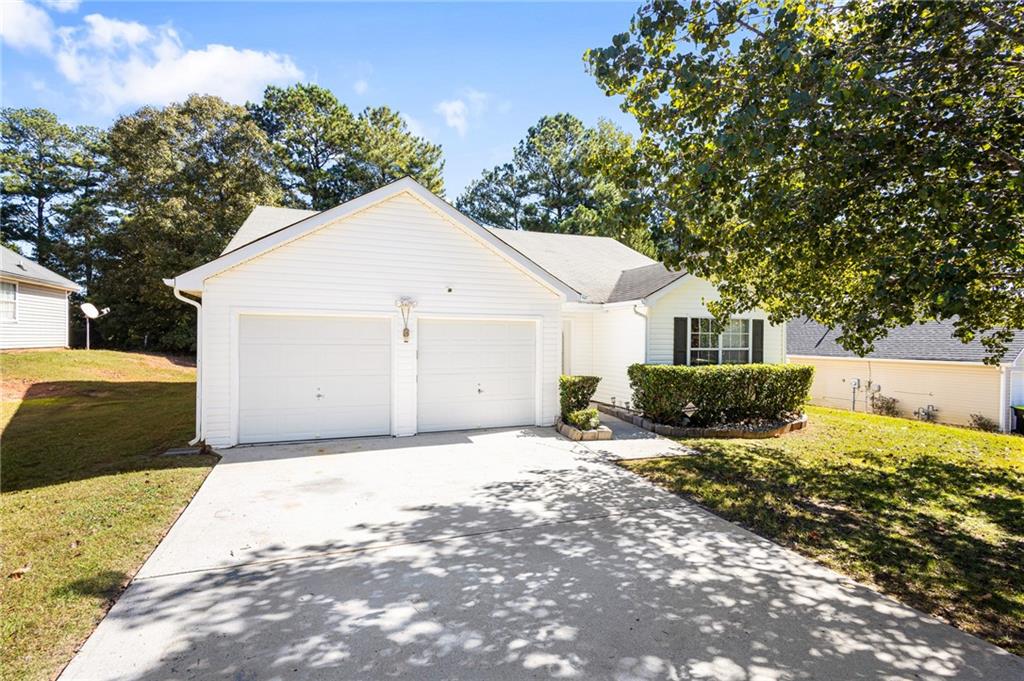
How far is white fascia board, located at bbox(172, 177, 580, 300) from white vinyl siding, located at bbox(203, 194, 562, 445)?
132mm

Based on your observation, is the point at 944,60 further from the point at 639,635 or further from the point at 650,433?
the point at 650,433

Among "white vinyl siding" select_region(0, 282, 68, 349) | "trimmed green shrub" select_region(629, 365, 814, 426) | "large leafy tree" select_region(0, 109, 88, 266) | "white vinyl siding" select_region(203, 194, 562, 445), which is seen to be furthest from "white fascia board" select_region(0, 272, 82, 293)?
"trimmed green shrub" select_region(629, 365, 814, 426)

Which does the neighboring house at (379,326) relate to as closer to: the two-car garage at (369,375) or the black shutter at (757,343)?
the two-car garage at (369,375)

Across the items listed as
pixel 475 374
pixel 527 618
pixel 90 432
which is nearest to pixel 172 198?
pixel 90 432

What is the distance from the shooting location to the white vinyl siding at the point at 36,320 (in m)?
18.5

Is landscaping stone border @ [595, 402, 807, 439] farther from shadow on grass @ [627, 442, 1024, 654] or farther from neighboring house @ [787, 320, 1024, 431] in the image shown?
neighboring house @ [787, 320, 1024, 431]

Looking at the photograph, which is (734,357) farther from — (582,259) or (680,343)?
(582,259)

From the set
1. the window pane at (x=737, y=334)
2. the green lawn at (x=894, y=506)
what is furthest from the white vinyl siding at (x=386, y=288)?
the window pane at (x=737, y=334)

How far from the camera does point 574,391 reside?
10.4 meters

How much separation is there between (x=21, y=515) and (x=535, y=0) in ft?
31.4

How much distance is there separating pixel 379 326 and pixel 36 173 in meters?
36.2

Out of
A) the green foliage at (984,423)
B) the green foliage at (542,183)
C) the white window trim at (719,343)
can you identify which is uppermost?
the green foliage at (542,183)

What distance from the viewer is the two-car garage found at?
8.71 metres

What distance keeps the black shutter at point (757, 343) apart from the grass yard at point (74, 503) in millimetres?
12174
